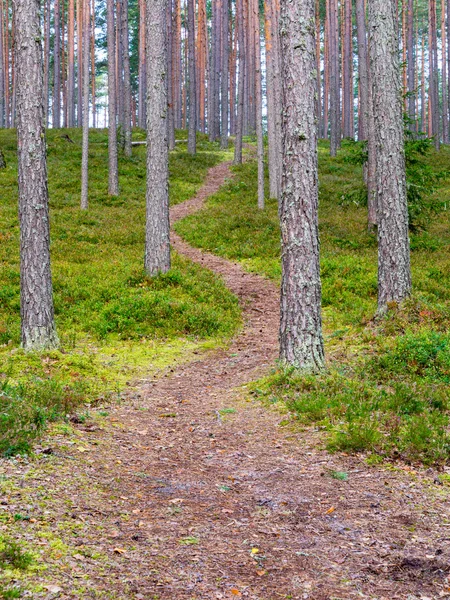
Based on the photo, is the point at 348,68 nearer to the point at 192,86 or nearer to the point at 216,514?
the point at 192,86

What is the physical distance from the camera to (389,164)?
10.0 m

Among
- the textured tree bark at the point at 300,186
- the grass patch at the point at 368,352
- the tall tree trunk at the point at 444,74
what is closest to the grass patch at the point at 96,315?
the grass patch at the point at 368,352

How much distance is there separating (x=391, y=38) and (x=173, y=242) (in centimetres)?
1061

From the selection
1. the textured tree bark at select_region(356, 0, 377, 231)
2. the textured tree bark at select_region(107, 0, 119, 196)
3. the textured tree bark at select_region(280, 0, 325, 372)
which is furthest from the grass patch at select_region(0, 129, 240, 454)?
the textured tree bark at select_region(356, 0, 377, 231)

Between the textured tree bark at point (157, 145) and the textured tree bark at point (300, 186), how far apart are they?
243 inches

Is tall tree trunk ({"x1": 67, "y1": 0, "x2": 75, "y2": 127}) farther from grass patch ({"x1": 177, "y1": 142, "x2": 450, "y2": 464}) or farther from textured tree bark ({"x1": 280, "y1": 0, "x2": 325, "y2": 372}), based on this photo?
textured tree bark ({"x1": 280, "y1": 0, "x2": 325, "y2": 372})

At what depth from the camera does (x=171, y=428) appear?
6957 mm

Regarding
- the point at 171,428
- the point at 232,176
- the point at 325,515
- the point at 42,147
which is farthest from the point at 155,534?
the point at 232,176

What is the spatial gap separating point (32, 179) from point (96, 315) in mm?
3504

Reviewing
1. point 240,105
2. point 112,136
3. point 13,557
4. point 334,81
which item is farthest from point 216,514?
point 334,81

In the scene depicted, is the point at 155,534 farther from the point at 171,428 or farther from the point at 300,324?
the point at 300,324

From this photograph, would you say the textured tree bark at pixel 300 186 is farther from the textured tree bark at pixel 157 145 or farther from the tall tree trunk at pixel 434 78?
the tall tree trunk at pixel 434 78

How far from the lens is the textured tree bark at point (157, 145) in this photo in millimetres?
13328

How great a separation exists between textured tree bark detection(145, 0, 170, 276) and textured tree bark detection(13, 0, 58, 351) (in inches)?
191
